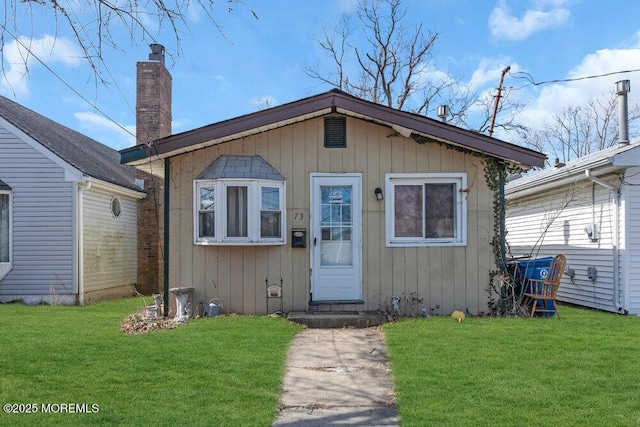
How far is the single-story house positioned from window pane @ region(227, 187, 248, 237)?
35 centimetres

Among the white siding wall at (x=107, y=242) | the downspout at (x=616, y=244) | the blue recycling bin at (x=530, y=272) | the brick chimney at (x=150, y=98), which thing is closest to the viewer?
the blue recycling bin at (x=530, y=272)

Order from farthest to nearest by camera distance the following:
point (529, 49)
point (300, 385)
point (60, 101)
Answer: point (529, 49), point (60, 101), point (300, 385)

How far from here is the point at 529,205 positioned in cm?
1234

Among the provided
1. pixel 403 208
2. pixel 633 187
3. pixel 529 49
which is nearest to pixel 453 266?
pixel 403 208

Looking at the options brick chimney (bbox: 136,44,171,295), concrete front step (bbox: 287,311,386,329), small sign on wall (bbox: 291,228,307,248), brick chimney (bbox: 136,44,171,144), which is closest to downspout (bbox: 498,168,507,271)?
concrete front step (bbox: 287,311,386,329)

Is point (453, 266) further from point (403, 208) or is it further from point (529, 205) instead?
point (529, 205)

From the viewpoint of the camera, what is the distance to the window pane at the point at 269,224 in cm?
793

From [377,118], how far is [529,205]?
6.18 meters

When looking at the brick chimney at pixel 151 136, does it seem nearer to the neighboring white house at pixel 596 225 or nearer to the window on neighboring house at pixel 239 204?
the window on neighboring house at pixel 239 204

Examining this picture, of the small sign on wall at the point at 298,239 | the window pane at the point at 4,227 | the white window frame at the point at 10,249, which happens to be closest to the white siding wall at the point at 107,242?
the white window frame at the point at 10,249

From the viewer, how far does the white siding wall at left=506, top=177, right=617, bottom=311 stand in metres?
9.24

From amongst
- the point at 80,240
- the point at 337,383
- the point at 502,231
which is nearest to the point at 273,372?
the point at 337,383

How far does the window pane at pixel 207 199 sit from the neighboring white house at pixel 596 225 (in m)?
5.98

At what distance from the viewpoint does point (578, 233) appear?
10.2 metres
